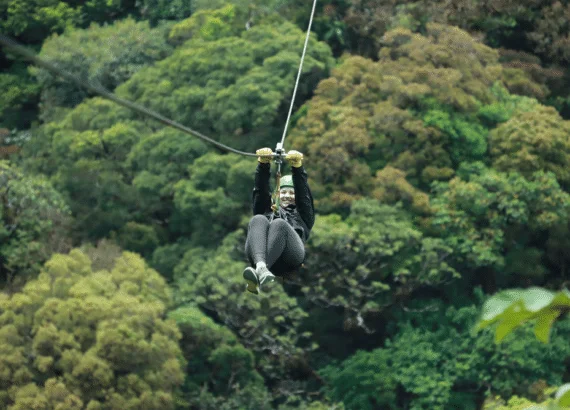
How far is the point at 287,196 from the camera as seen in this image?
7805 mm

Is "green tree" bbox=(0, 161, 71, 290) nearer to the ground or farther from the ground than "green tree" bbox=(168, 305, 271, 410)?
farther from the ground

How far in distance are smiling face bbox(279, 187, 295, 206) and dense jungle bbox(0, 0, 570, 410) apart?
11.4m

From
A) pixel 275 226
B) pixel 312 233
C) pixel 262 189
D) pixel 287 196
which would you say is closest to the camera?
pixel 275 226

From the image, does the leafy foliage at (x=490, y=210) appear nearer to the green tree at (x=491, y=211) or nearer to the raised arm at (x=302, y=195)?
the green tree at (x=491, y=211)

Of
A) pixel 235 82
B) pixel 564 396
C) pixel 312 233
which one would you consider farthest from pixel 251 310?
pixel 564 396

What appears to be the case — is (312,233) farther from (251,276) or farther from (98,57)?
(251,276)

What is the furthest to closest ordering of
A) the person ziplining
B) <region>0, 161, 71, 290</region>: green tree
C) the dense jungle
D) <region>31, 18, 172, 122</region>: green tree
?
<region>31, 18, 172, 122</region>: green tree → <region>0, 161, 71, 290</region>: green tree → the dense jungle → the person ziplining

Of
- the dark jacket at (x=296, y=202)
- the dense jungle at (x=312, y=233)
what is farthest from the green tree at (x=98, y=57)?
the dark jacket at (x=296, y=202)

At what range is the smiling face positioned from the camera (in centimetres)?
779

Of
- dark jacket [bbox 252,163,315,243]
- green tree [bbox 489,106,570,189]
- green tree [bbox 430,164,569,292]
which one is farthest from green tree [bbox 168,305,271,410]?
dark jacket [bbox 252,163,315,243]

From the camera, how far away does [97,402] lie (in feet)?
60.8

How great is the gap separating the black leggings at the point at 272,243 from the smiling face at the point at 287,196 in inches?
21.6

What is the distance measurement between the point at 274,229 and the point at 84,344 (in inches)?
517

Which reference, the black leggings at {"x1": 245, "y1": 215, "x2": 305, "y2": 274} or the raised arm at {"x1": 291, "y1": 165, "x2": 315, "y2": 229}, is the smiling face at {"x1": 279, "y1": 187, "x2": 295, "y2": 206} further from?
the black leggings at {"x1": 245, "y1": 215, "x2": 305, "y2": 274}
